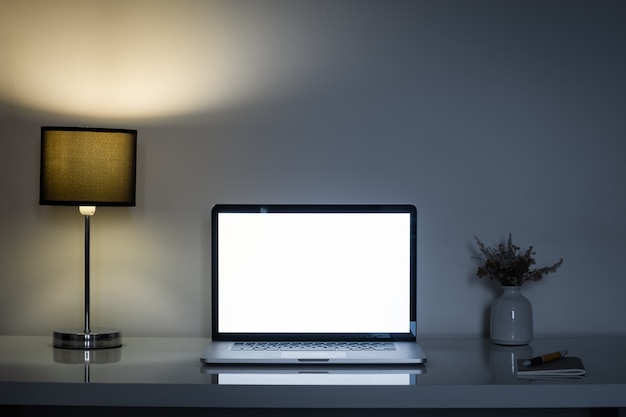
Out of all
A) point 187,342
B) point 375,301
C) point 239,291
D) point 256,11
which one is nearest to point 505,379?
point 375,301

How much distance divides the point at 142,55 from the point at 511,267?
1.16 metres

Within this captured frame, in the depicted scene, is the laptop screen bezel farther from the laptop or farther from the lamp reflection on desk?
the lamp reflection on desk

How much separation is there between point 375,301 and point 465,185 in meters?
0.45

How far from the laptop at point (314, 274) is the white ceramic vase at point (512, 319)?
24 cm

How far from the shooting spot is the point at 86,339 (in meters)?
1.97

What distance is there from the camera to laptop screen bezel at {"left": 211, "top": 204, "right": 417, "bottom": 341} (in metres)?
1.97

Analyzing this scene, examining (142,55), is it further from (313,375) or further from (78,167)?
(313,375)

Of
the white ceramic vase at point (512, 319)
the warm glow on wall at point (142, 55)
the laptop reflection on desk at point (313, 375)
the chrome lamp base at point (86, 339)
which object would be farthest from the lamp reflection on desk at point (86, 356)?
the white ceramic vase at point (512, 319)

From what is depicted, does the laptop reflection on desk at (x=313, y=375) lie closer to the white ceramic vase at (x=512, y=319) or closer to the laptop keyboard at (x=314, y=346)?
the laptop keyboard at (x=314, y=346)

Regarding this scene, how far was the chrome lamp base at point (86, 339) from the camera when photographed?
77.6 inches

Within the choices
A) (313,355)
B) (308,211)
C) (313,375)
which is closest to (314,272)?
(308,211)

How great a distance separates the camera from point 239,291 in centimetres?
199

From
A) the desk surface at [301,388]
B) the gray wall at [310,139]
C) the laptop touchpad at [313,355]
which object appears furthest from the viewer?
the gray wall at [310,139]

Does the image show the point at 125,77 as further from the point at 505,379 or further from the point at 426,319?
the point at 505,379
